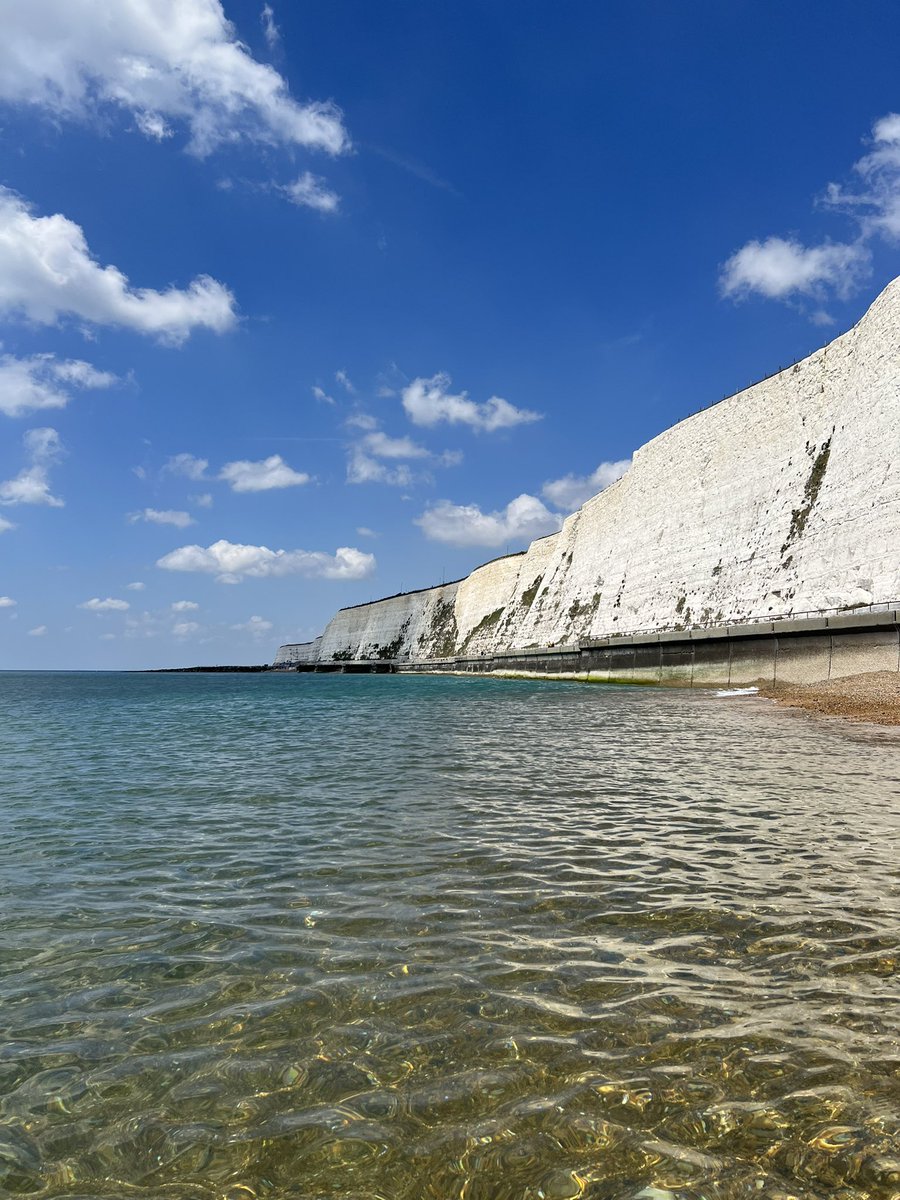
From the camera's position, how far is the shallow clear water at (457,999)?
253 centimetres

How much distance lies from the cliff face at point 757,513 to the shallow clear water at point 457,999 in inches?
1034

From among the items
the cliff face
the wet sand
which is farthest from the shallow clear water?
the cliff face

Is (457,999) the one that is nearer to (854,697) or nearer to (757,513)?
(854,697)

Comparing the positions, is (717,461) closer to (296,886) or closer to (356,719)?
(356,719)

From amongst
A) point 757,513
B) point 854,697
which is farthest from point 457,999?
point 757,513

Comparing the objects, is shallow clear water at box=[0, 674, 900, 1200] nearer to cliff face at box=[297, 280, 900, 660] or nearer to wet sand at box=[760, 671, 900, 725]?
wet sand at box=[760, 671, 900, 725]

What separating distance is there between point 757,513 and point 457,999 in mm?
41542

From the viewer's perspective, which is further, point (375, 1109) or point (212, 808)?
point (212, 808)

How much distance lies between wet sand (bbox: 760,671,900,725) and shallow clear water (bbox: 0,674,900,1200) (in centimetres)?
1183

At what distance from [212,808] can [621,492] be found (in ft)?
188

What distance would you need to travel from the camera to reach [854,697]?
22594mm

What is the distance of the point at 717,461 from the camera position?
47500mm

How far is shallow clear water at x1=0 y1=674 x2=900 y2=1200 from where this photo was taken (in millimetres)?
2525

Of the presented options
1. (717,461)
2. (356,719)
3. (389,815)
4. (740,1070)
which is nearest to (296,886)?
Result: (389,815)
